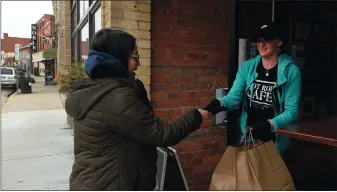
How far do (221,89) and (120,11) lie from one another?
142 centimetres

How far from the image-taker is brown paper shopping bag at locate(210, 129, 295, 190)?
1.88m

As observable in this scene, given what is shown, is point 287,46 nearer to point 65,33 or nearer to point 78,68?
point 78,68

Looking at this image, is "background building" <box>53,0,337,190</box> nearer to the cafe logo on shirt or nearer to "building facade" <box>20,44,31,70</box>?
the cafe logo on shirt

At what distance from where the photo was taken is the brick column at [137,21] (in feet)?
9.70

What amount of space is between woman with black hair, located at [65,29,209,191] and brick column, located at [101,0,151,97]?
50.7 inches

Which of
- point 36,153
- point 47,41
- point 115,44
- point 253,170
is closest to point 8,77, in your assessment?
point 47,41

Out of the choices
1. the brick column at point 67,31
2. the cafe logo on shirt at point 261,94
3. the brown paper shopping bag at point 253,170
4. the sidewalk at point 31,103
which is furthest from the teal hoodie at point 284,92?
the sidewalk at point 31,103

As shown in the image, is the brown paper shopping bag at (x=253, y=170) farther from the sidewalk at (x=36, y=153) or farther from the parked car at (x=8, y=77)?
the parked car at (x=8, y=77)

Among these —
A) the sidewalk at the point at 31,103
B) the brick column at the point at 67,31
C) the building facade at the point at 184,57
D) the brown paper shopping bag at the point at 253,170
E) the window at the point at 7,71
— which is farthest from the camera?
the window at the point at 7,71

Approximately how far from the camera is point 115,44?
5.52ft

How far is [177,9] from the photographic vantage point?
3307mm

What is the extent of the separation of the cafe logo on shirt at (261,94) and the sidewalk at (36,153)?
2894 mm

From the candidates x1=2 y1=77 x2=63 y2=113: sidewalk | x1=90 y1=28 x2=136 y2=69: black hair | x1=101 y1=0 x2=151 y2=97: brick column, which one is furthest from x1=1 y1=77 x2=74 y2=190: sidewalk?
x1=90 y1=28 x2=136 y2=69: black hair

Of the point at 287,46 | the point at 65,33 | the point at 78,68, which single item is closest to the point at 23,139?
the point at 78,68
